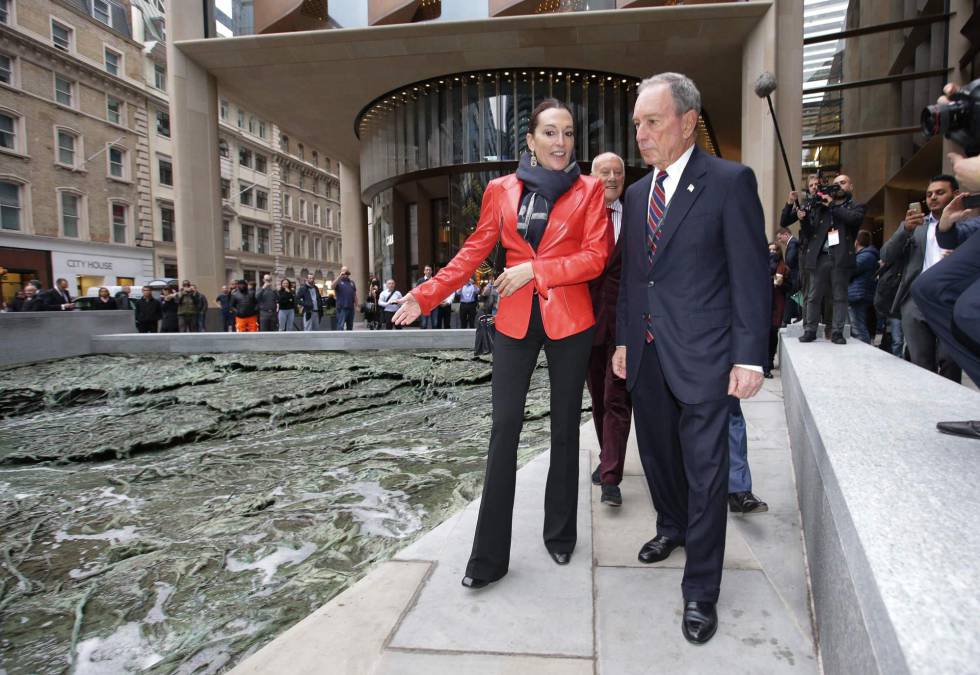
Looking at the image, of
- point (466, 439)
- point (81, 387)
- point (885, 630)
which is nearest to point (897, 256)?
point (466, 439)

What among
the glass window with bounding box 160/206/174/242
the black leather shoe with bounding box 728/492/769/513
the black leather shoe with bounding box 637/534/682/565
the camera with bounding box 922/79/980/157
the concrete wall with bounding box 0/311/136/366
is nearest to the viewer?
the camera with bounding box 922/79/980/157

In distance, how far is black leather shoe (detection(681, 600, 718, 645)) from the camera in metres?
2.19

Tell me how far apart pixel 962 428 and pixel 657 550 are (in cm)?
129

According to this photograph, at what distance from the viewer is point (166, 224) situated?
3869 cm

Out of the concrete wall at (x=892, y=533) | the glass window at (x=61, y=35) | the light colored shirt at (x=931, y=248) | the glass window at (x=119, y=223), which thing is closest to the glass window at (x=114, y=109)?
the glass window at (x=61, y=35)

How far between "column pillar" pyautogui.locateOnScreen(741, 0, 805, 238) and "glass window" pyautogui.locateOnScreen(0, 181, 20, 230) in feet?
107

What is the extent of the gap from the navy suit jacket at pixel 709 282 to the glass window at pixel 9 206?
35976 millimetres

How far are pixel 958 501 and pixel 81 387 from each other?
10198 millimetres

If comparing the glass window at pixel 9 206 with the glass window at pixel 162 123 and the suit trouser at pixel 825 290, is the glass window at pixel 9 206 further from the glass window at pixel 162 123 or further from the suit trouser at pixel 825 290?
the suit trouser at pixel 825 290

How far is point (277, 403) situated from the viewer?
7.43 meters

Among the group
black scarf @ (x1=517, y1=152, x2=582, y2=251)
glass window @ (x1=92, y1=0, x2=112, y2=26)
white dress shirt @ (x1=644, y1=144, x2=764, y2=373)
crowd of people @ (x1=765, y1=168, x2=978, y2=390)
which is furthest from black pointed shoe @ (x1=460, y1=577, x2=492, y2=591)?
glass window @ (x1=92, y1=0, x2=112, y2=26)

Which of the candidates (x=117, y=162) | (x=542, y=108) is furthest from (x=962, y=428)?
(x=117, y=162)

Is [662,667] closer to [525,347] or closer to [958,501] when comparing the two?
[958,501]

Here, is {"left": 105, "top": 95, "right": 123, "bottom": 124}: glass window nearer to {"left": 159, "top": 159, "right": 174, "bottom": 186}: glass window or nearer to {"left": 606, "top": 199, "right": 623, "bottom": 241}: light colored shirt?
{"left": 159, "top": 159, "right": 174, "bottom": 186}: glass window
